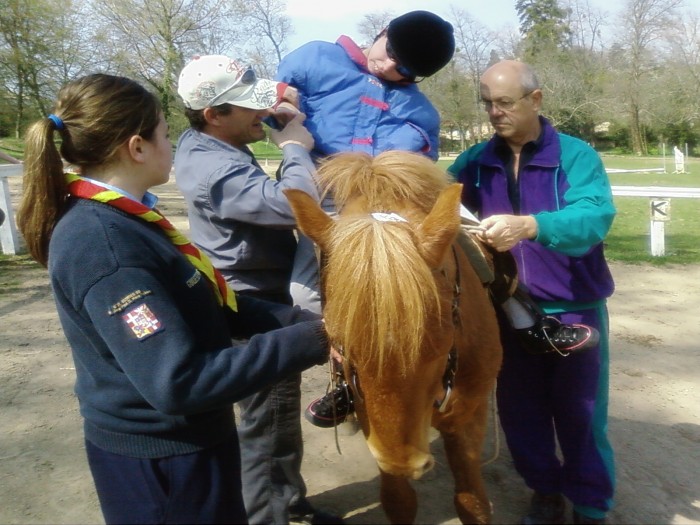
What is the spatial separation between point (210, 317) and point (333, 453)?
2315 mm

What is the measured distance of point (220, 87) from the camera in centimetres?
245

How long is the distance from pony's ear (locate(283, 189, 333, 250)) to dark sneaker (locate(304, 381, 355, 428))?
1.70ft

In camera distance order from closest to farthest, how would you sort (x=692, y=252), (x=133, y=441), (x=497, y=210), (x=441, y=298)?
(x=133, y=441)
(x=441, y=298)
(x=497, y=210)
(x=692, y=252)

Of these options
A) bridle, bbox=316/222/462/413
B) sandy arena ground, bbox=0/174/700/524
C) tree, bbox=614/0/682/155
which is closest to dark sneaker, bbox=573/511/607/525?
sandy arena ground, bbox=0/174/700/524

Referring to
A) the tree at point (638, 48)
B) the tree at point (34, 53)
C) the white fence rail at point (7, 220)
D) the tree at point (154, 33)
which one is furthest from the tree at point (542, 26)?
the white fence rail at point (7, 220)

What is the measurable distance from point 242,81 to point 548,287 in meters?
1.64

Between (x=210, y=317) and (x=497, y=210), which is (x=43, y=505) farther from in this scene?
(x=497, y=210)

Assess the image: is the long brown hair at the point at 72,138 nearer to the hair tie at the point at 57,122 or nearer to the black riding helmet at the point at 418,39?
the hair tie at the point at 57,122

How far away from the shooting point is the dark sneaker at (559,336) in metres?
2.79

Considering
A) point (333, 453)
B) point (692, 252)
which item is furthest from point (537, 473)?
point (692, 252)

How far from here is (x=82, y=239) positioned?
162 cm

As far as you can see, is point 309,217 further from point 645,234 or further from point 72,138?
point 645,234

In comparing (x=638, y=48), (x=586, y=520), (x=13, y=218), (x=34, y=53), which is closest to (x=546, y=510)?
(x=586, y=520)

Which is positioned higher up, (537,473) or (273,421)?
(273,421)
